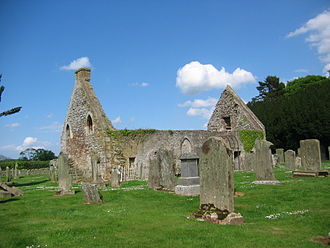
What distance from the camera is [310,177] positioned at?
587 inches

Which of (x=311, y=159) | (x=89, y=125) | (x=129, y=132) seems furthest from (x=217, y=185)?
(x=89, y=125)

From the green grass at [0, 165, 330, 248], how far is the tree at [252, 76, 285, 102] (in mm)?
49430

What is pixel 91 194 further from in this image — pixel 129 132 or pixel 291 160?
pixel 291 160

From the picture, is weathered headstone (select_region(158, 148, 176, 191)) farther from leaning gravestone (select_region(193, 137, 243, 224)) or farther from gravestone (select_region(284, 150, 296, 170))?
gravestone (select_region(284, 150, 296, 170))

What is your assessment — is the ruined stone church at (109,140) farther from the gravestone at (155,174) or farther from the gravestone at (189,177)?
the gravestone at (189,177)

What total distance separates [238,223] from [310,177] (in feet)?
30.4

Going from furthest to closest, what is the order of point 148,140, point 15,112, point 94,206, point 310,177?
point 148,140 < point 15,112 < point 310,177 < point 94,206

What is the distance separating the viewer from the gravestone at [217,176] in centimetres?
736

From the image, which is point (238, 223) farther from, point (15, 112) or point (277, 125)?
point (277, 125)

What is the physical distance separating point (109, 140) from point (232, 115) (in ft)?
43.2

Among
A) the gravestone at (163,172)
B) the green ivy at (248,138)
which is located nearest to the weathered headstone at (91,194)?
the gravestone at (163,172)

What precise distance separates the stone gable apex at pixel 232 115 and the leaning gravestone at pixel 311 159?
41.7 feet

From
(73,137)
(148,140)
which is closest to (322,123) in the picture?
(148,140)

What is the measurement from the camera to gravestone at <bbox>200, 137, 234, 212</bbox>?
7.36 meters
